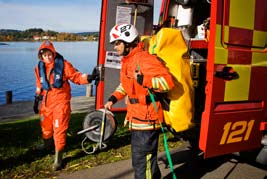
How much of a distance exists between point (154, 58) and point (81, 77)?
1.64 m

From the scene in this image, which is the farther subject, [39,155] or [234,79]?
[39,155]

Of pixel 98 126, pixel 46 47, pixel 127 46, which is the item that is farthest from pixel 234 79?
pixel 46 47

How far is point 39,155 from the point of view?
4367 mm

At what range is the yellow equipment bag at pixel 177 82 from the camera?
2.88 m

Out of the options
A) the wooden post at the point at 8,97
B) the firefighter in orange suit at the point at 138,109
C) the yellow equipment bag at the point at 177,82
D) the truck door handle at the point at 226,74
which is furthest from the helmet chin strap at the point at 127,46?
the wooden post at the point at 8,97

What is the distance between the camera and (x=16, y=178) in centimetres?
361

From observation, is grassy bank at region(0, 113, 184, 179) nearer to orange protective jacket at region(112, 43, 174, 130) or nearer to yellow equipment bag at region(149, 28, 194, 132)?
orange protective jacket at region(112, 43, 174, 130)

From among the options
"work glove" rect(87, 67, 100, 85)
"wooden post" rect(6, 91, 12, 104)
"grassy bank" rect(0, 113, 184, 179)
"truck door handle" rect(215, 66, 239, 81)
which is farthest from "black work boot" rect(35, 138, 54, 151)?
"wooden post" rect(6, 91, 12, 104)

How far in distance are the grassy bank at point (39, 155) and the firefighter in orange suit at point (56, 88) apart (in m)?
0.23

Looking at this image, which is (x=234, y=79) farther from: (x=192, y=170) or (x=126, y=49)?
(x=192, y=170)

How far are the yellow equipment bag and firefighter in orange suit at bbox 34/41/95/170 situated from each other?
145 centimetres

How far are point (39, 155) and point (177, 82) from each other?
2492mm

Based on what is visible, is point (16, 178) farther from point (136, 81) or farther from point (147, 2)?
point (147, 2)

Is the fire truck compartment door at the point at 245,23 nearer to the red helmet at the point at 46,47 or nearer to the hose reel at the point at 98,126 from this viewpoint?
the hose reel at the point at 98,126
